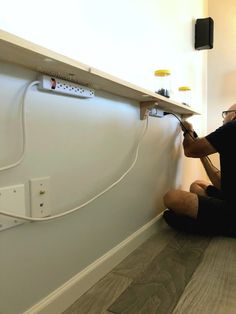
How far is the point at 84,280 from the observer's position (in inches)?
37.4

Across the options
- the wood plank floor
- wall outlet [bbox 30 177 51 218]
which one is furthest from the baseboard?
wall outlet [bbox 30 177 51 218]

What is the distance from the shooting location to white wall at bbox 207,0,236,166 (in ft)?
9.36

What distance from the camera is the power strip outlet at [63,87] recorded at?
76 centimetres

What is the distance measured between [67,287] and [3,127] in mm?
536

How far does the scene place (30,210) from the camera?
2.44 ft

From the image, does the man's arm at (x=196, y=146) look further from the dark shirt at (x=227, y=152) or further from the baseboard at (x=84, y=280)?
the baseboard at (x=84, y=280)

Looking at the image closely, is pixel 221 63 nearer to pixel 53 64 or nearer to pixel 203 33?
pixel 203 33

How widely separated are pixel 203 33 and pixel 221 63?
0.63m

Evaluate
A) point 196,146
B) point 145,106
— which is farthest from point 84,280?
point 196,146

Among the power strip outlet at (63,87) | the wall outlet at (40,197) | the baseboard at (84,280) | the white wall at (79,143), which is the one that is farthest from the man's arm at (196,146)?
the wall outlet at (40,197)

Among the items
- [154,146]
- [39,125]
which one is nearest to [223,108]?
[154,146]

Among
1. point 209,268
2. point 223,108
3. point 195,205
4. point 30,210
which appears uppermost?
point 223,108

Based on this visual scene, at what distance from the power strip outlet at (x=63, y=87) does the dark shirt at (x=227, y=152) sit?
92cm

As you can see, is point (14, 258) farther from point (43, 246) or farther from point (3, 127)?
point (3, 127)
